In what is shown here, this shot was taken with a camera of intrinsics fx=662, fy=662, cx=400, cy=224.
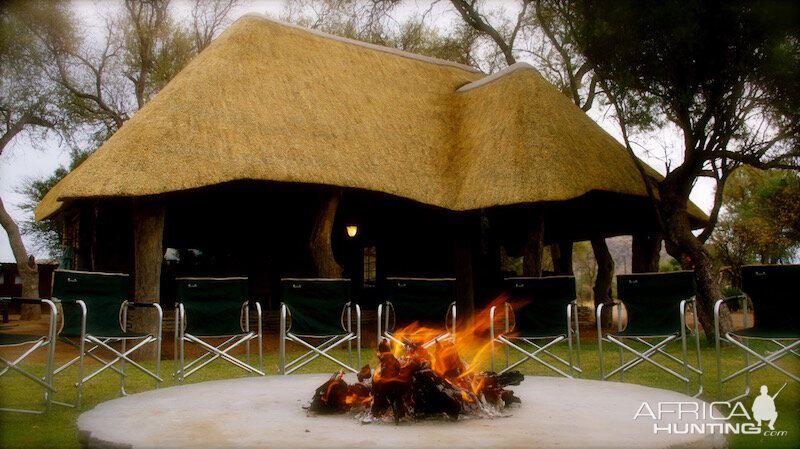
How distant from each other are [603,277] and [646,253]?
1.67 m

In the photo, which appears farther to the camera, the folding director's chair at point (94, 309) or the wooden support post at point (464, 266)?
the wooden support post at point (464, 266)

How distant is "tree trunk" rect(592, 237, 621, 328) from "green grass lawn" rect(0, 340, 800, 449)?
15.3 ft

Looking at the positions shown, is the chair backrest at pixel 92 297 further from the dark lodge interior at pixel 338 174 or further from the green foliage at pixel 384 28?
the green foliage at pixel 384 28

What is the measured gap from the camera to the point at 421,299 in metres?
6.51

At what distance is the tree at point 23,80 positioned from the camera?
18906mm

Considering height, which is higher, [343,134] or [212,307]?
[343,134]

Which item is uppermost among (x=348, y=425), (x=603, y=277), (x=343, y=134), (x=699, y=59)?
(x=699, y=59)

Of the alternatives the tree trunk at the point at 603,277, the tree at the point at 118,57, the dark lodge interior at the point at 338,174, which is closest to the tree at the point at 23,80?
the tree at the point at 118,57

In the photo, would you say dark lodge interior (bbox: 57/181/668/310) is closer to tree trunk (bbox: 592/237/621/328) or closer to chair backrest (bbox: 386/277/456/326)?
tree trunk (bbox: 592/237/621/328)

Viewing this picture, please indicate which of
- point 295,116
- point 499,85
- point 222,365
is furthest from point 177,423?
point 499,85

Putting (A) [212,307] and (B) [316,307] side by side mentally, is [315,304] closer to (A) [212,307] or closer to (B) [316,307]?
(B) [316,307]

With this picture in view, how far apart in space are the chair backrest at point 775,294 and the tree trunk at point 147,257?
714cm

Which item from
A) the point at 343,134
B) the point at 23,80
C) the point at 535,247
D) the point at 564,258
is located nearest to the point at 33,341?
the point at 343,134

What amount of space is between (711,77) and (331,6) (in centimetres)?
1461
